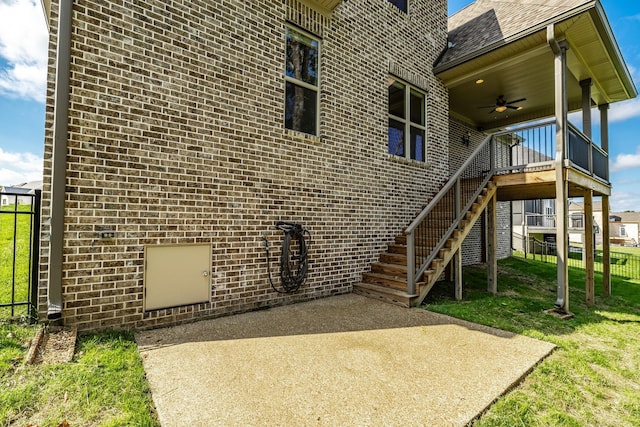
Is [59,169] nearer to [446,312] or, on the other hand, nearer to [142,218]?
[142,218]

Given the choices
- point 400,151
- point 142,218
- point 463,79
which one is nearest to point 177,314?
point 142,218

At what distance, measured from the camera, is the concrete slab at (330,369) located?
6.73ft

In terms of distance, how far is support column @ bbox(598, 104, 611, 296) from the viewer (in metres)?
7.25

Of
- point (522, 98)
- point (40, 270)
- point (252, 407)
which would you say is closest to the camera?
point (252, 407)

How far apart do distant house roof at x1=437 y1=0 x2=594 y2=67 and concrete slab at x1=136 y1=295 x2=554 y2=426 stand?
18.2 ft

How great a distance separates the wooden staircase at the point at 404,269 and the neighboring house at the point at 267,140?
0.03m

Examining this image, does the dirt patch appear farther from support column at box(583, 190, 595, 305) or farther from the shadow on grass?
support column at box(583, 190, 595, 305)

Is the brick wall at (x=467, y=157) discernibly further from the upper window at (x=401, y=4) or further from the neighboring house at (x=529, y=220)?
the neighboring house at (x=529, y=220)

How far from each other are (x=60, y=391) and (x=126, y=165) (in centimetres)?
222

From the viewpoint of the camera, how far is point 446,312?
177 inches

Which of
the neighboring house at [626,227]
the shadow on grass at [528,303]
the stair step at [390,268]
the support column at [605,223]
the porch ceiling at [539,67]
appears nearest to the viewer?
the shadow on grass at [528,303]

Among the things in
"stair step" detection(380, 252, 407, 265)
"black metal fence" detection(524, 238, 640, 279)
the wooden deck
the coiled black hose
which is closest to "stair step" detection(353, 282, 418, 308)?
"stair step" detection(380, 252, 407, 265)

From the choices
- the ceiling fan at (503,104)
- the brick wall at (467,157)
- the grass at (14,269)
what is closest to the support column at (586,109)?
the ceiling fan at (503,104)

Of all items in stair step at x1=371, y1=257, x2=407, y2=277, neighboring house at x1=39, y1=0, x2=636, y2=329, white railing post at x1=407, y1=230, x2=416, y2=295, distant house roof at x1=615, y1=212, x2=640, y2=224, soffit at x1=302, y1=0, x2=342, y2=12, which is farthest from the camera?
distant house roof at x1=615, y1=212, x2=640, y2=224
